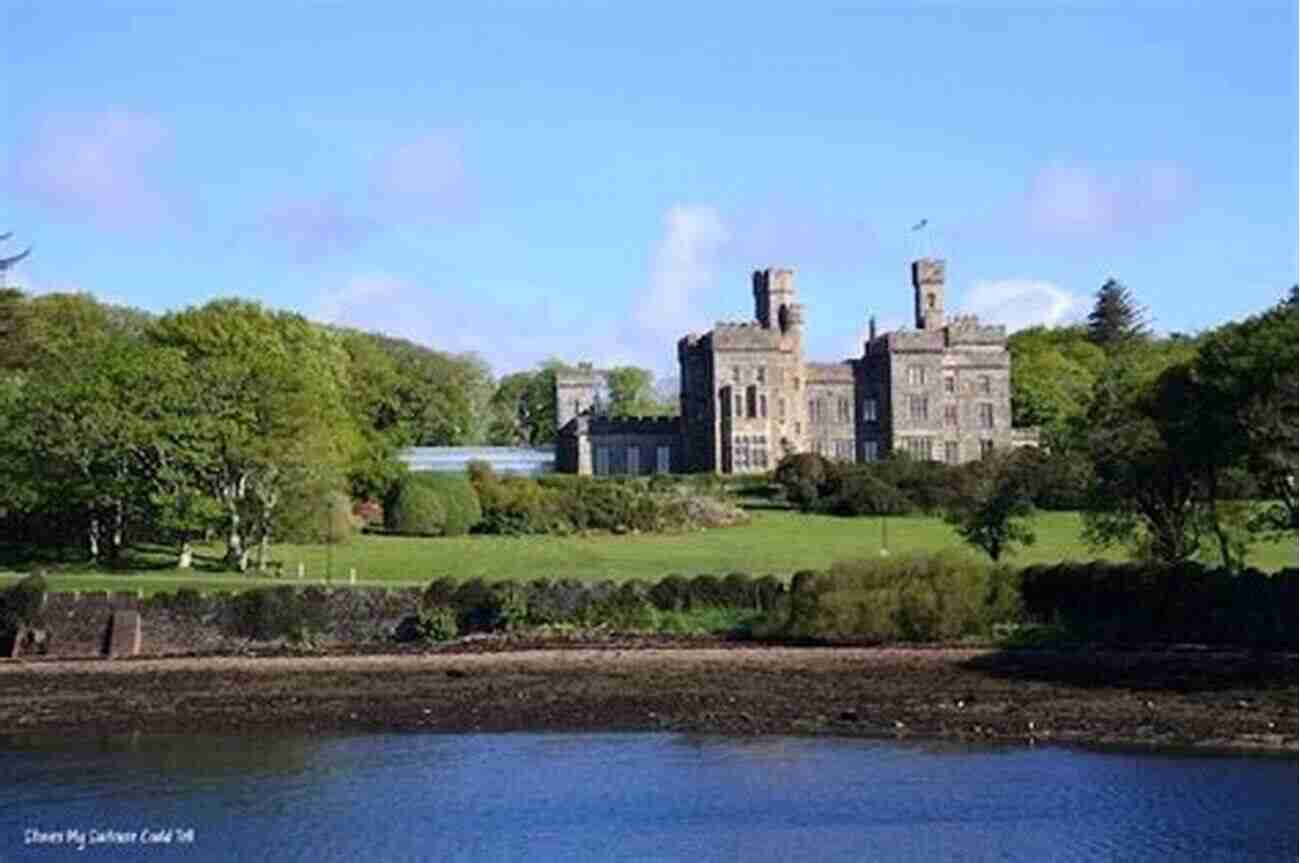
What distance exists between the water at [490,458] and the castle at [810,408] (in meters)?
1.98

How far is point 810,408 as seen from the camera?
340 feet

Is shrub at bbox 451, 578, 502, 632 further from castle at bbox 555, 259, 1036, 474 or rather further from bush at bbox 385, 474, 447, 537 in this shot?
castle at bbox 555, 259, 1036, 474

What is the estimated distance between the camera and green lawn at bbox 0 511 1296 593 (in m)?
50.8

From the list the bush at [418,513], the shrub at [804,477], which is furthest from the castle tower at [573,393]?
the bush at [418,513]

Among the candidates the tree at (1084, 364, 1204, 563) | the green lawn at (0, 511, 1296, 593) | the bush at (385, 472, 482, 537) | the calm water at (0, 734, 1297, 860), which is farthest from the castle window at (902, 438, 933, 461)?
the calm water at (0, 734, 1297, 860)

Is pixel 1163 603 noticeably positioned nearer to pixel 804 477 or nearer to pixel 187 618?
pixel 187 618

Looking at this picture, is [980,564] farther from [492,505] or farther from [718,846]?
[492,505]

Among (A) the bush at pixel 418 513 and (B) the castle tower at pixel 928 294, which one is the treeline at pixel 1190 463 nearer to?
(A) the bush at pixel 418 513

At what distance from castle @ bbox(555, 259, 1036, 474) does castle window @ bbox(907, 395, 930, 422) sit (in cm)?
5

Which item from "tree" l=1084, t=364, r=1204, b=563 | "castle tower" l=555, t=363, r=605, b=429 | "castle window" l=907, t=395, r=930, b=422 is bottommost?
"tree" l=1084, t=364, r=1204, b=563

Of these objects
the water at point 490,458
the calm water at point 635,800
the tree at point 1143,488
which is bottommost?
the calm water at point 635,800

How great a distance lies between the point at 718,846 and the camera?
2203cm

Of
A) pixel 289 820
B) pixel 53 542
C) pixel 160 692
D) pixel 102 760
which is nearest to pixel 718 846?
pixel 289 820

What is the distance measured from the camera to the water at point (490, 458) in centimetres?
9612
